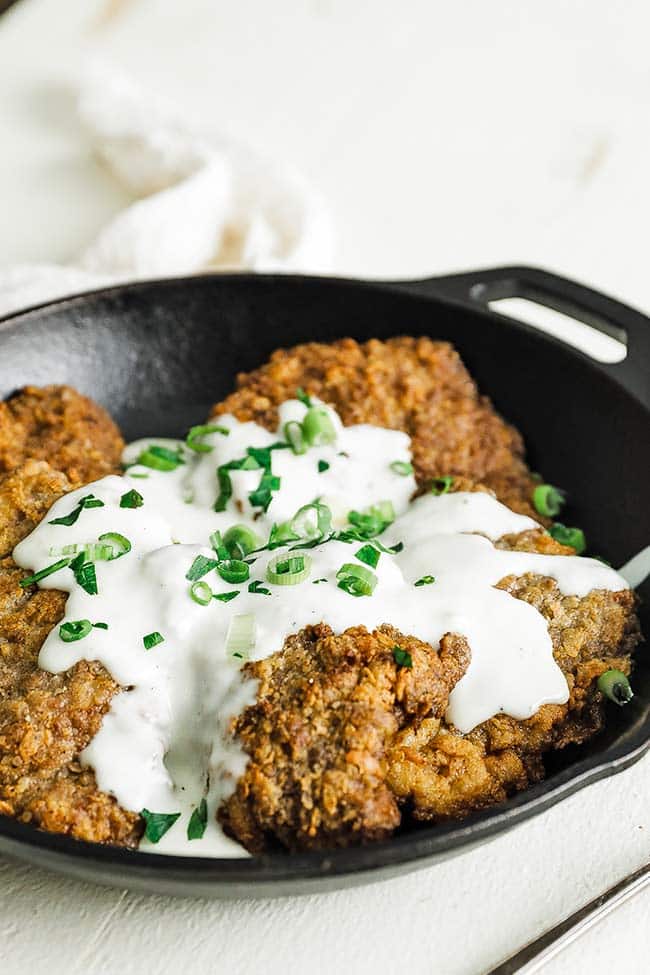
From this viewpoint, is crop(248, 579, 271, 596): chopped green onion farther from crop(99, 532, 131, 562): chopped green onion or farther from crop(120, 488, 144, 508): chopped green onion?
crop(120, 488, 144, 508): chopped green onion

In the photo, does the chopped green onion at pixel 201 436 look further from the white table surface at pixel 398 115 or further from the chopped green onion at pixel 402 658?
the white table surface at pixel 398 115

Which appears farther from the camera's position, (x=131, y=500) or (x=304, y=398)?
(x=304, y=398)

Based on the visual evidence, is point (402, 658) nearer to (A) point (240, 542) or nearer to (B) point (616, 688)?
(B) point (616, 688)

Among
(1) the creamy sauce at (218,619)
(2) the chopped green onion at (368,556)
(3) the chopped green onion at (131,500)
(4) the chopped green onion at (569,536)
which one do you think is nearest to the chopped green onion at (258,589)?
(1) the creamy sauce at (218,619)

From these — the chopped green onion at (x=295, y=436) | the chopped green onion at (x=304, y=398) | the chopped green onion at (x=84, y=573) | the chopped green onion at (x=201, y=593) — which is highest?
the chopped green onion at (x=304, y=398)

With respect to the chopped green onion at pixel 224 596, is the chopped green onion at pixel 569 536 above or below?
above

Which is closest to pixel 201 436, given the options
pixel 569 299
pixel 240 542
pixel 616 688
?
pixel 240 542
